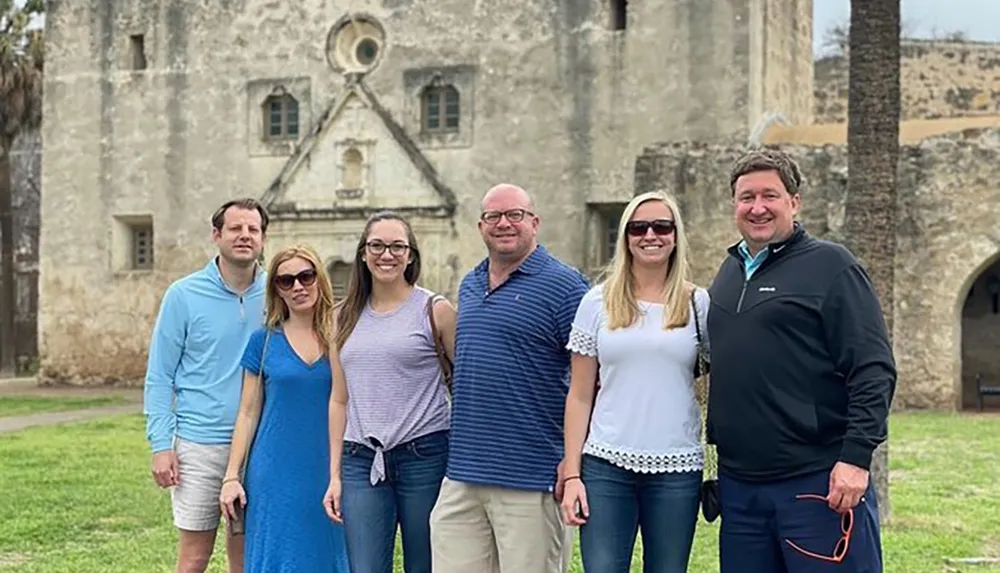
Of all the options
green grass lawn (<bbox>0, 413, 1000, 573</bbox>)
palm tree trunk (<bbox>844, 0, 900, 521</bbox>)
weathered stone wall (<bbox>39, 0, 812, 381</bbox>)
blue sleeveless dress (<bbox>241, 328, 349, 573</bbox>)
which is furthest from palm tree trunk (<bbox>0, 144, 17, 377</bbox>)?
blue sleeveless dress (<bbox>241, 328, 349, 573</bbox>)

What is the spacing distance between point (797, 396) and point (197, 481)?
2.67 meters

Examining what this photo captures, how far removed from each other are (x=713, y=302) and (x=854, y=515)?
0.88 metres

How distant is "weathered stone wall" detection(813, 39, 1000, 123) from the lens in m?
28.9

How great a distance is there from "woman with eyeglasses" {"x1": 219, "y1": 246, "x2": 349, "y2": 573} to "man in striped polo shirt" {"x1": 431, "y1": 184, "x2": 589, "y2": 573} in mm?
651

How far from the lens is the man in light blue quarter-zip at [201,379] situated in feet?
18.3

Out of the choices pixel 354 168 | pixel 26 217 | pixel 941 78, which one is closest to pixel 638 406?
pixel 354 168

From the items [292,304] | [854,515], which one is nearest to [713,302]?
[854,515]

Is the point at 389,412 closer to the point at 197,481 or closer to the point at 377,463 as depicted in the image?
the point at 377,463

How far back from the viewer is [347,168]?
23.7 metres

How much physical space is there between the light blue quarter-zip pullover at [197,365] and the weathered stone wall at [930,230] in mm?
13872

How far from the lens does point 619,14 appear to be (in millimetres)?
21875

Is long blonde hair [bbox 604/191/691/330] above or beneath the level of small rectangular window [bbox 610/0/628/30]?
beneath

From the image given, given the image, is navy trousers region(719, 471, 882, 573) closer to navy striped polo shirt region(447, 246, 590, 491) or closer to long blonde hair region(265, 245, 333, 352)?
navy striped polo shirt region(447, 246, 590, 491)

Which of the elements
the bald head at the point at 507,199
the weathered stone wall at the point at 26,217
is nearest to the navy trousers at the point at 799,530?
the bald head at the point at 507,199
